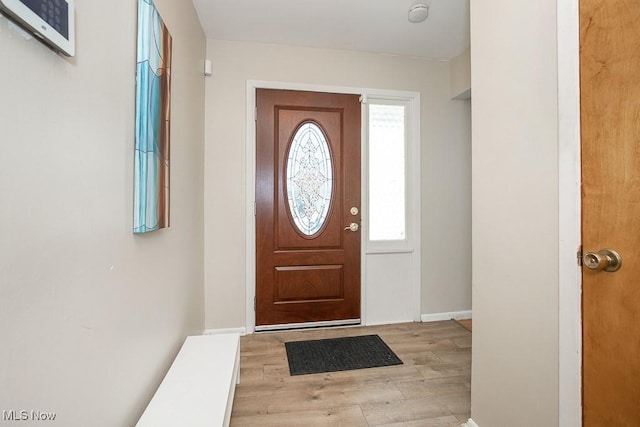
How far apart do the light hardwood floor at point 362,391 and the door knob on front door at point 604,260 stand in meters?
1.14

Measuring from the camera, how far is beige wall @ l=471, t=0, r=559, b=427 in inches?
41.4

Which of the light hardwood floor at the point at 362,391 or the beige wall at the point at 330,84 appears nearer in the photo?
Result: the light hardwood floor at the point at 362,391

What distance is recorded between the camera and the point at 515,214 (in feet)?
3.89

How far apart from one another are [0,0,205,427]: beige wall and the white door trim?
150cm

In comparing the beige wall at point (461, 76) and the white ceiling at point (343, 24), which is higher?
the white ceiling at point (343, 24)

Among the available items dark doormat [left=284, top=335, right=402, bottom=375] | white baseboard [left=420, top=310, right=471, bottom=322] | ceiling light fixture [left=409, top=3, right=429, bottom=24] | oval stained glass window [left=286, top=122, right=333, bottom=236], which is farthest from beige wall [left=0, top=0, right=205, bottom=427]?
white baseboard [left=420, top=310, right=471, bottom=322]

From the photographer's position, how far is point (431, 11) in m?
2.17

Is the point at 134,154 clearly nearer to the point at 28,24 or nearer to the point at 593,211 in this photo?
the point at 28,24

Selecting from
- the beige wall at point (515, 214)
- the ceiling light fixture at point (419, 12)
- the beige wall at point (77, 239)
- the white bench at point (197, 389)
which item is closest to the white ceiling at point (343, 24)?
the ceiling light fixture at point (419, 12)

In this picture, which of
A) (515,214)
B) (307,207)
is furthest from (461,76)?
(515,214)

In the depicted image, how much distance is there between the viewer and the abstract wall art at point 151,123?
41.9 inches

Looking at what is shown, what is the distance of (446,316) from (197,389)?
8.19 feet

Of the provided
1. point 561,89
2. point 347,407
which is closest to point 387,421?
point 347,407

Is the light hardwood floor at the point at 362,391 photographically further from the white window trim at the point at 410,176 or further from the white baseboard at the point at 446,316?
the white window trim at the point at 410,176
